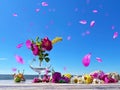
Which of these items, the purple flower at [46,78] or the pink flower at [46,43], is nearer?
the purple flower at [46,78]

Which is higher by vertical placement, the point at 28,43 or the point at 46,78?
the point at 28,43

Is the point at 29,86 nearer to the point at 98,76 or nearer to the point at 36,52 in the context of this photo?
the point at 36,52

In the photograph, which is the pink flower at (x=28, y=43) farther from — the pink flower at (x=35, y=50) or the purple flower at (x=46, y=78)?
the purple flower at (x=46, y=78)

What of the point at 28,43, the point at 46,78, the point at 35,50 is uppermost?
the point at 28,43

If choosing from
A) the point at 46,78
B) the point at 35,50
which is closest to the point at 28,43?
the point at 35,50

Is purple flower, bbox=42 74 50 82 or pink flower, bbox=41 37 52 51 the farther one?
pink flower, bbox=41 37 52 51

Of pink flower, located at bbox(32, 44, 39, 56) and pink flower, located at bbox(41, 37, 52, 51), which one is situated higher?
pink flower, located at bbox(41, 37, 52, 51)

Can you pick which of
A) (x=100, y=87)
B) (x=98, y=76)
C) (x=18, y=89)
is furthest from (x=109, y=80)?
(x=18, y=89)

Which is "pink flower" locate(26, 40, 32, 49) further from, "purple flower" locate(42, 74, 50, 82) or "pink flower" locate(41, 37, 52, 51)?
"purple flower" locate(42, 74, 50, 82)

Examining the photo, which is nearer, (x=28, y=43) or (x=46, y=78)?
(x=46, y=78)

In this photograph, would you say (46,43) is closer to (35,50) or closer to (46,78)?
(35,50)

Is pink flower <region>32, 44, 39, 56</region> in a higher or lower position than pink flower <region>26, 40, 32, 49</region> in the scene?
lower

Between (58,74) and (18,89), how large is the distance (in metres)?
0.92

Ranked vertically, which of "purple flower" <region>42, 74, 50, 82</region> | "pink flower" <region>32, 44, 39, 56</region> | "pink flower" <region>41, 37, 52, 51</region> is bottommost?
"purple flower" <region>42, 74, 50, 82</region>
